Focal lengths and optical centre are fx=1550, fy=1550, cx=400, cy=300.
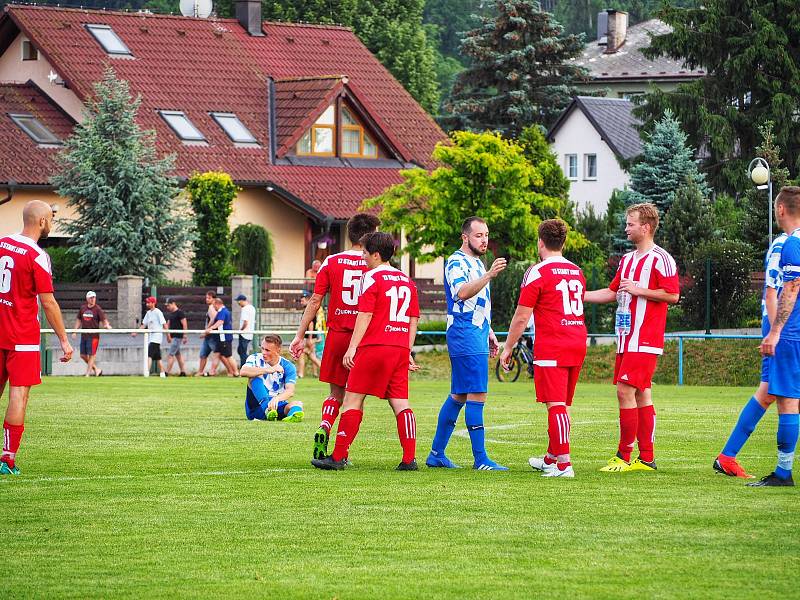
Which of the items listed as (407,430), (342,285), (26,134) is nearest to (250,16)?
(26,134)

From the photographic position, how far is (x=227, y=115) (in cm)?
5347

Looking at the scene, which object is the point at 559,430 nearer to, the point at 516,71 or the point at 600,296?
the point at 600,296

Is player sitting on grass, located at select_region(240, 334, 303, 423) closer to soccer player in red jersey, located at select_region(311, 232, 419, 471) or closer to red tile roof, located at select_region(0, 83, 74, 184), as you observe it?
soccer player in red jersey, located at select_region(311, 232, 419, 471)

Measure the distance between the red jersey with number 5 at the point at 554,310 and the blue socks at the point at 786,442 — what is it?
1.65 meters

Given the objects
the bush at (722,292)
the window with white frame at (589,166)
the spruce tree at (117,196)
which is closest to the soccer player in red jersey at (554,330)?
the bush at (722,292)

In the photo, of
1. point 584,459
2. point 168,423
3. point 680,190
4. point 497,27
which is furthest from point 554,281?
point 497,27

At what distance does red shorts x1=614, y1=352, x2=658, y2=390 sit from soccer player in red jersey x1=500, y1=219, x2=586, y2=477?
0.43m

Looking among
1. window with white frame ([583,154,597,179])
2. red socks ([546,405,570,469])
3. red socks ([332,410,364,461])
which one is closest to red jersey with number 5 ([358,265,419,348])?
red socks ([332,410,364,461])

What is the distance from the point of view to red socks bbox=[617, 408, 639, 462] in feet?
41.2

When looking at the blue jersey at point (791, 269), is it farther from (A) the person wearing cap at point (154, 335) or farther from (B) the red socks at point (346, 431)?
(A) the person wearing cap at point (154, 335)

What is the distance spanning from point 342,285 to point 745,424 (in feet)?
11.9

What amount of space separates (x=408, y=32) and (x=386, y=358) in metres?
67.2

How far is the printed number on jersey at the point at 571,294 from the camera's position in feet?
39.9

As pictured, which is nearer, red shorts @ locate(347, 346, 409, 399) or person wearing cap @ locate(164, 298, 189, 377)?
red shorts @ locate(347, 346, 409, 399)
